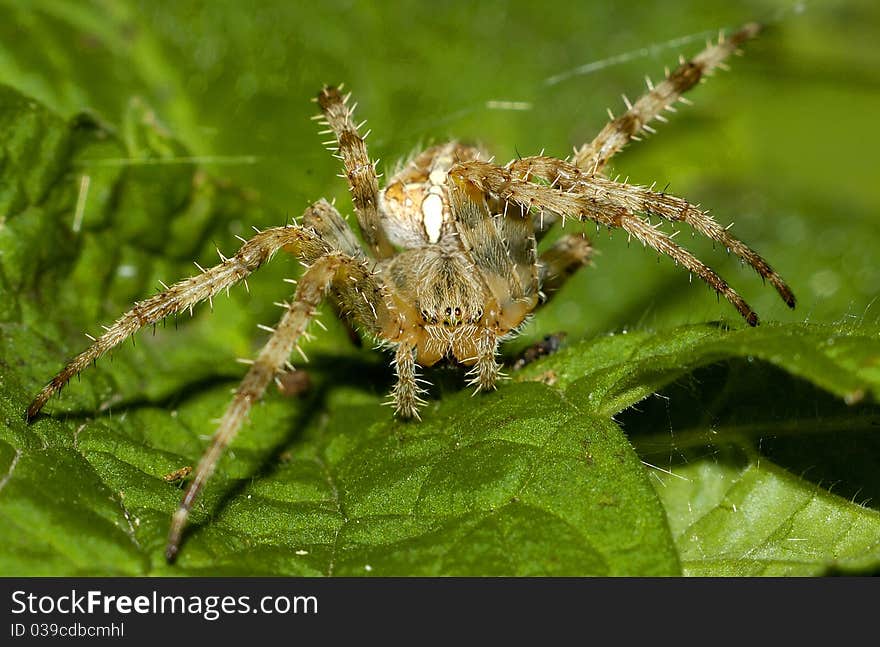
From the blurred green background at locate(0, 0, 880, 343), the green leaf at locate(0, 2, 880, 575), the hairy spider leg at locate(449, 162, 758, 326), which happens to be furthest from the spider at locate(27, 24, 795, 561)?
the blurred green background at locate(0, 0, 880, 343)

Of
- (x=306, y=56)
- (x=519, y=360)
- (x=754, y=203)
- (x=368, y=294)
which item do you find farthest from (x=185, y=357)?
(x=754, y=203)

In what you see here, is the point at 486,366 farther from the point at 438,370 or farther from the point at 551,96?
the point at 551,96

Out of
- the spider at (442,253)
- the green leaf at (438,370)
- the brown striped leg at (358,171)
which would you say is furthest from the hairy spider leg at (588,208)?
the brown striped leg at (358,171)

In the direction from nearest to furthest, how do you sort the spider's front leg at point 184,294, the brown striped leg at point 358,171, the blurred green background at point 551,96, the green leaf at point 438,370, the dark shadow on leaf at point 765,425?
the green leaf at point 438,370 → the dark shadow on leaf at point 765,425 → the spider's front leg at point 184,294 → the brown striped leg at point 358,171 → the blurred green background at point 551,96

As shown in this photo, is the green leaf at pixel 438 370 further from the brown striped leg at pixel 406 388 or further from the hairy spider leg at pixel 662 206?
the hairy spider leg at pixel 662 206

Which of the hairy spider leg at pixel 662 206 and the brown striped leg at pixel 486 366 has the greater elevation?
the hairy spider leg at pixel 662 206

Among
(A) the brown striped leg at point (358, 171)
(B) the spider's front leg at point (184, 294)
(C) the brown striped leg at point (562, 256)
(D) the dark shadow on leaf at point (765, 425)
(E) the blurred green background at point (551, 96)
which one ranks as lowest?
(D) the dark shadow on leaf at point (765, 425)

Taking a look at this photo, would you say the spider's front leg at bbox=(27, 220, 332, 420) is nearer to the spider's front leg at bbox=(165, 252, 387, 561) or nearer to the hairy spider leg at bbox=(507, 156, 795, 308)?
the spider's front leg at bbox=(165, 252, 387, 561)

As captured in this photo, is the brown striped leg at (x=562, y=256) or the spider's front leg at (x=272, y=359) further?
the brown striped leg at (x=562, y=256)
